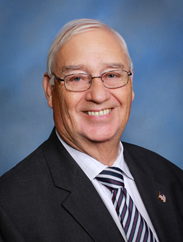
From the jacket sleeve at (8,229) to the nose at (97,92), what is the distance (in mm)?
1135

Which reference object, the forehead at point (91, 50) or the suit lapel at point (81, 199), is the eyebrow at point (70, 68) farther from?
the suit lapel at point (81, 199)

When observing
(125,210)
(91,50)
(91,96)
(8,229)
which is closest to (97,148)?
(91,96)

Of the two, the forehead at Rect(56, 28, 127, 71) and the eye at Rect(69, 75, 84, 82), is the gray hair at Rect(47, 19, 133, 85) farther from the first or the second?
the eye at Rect(69, 75, 84, 82)

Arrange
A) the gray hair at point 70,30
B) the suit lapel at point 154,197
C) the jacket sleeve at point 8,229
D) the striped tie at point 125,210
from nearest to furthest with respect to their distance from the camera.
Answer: the jacket sleeve at point 8,229
the striped tie at point 125,210
the gray hair at point 70,30
the suit lapel at point 154,197

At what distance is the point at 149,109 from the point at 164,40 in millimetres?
1010

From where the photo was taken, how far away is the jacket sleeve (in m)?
2.18

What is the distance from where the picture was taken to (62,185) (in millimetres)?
2432

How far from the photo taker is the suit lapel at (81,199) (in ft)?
7.53

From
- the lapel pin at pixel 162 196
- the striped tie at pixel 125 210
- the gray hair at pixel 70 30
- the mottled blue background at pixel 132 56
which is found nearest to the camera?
the striped tie at pixel 125 210

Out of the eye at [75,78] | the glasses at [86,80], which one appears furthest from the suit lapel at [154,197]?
the eye at [75,78]

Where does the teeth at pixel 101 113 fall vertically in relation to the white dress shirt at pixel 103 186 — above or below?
above

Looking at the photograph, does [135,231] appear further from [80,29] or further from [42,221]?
[80,29]

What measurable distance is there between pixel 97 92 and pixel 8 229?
4.17ft

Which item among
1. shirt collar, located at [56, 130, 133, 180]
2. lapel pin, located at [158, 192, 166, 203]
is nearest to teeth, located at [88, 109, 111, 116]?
shirt collar, located at [56, 130, 133, 180]
